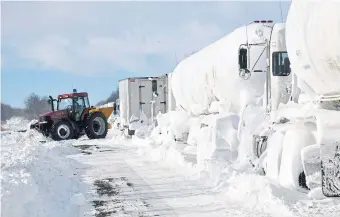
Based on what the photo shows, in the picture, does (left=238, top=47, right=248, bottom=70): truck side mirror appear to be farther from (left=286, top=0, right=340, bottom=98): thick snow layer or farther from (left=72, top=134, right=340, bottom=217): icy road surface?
(left=286, top=0, right=340, bottom=98): thick snow layer

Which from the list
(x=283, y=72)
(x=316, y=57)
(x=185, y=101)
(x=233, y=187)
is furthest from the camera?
(x=185, y=101)

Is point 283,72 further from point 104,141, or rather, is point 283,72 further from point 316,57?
point 104,141

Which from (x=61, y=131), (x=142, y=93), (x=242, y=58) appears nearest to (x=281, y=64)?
(x=242, y=58)

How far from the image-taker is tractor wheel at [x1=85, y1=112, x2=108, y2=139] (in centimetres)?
2319

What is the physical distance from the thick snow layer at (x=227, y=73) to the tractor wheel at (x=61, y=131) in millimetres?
9142

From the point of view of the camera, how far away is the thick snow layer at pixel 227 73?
12.0m

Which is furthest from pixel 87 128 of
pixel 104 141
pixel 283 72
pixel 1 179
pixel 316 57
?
pixel 316 57

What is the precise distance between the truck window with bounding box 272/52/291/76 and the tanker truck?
1.26 metres

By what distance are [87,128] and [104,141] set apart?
4.20ft

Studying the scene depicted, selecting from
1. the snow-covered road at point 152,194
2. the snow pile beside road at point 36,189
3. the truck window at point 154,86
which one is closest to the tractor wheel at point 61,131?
the truck window at point 154,86

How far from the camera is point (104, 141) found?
75.2ft

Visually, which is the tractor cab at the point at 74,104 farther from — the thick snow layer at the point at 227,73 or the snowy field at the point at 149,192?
the snowy field at the point at 149,192

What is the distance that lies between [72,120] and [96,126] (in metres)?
1.28

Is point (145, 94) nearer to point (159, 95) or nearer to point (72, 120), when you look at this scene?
point (159, 95)
